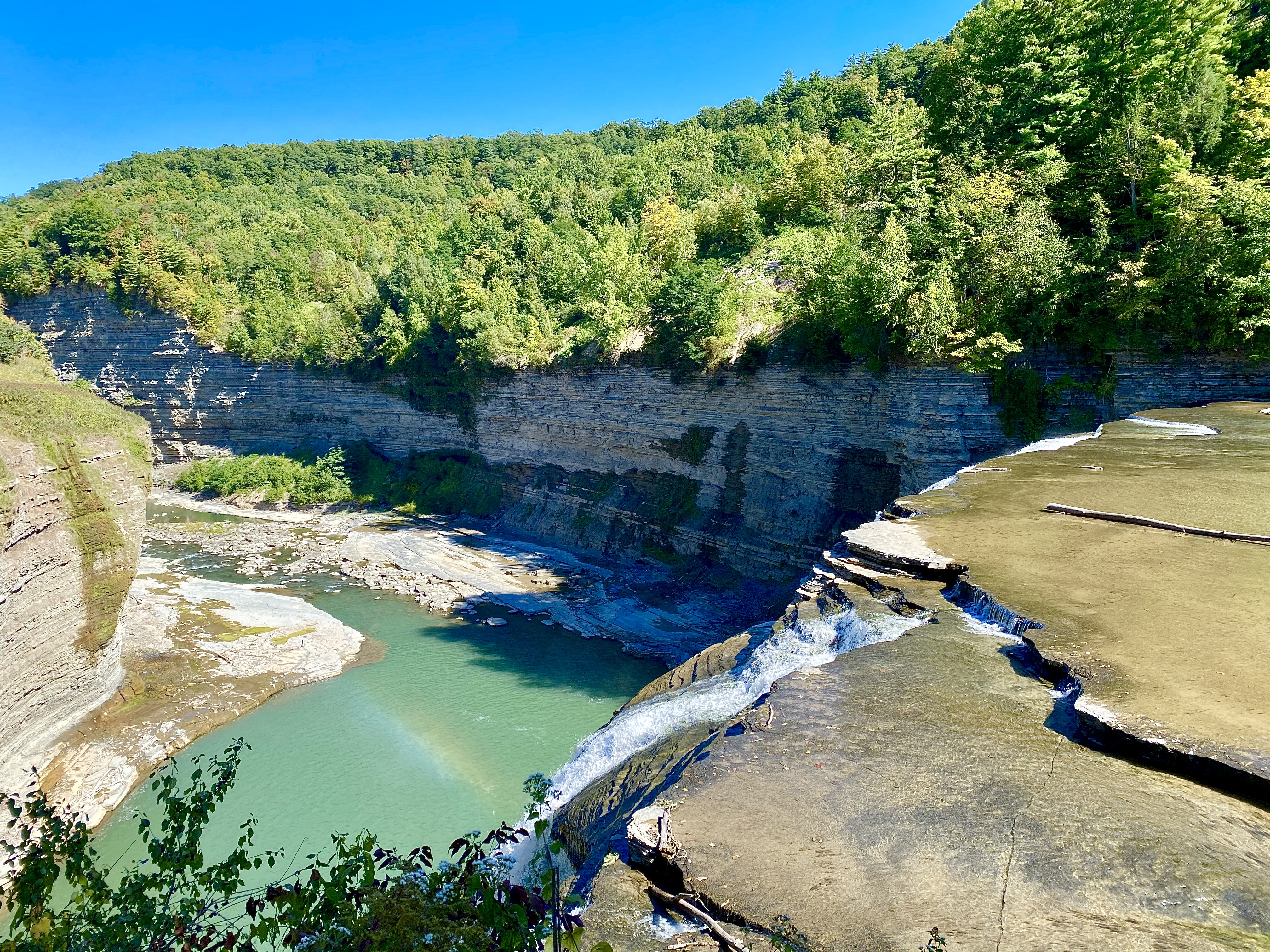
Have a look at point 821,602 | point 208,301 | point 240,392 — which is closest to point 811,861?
point 821,602

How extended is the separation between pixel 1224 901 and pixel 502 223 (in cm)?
4837

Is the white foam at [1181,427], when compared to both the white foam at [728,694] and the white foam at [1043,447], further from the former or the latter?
the white foam at [728,694]

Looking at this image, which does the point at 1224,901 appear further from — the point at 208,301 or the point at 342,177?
the point at 342,177

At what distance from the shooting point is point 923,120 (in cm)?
2861

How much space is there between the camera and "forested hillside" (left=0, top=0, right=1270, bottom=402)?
18.1 m

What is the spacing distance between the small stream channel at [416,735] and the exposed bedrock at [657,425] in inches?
293

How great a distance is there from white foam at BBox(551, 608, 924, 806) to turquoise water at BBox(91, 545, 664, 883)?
6.81 metres

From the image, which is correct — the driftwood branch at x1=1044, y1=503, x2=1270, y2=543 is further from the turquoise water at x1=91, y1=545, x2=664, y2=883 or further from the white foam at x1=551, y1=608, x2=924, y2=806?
the turquoise water at x1=91, y1=545, x2=664, y2=883

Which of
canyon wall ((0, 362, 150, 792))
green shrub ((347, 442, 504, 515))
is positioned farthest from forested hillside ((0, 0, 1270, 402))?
canyon wall ((0, 362, 150, 792))

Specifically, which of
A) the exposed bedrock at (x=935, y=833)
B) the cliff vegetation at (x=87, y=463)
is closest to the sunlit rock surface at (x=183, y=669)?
the cliff vegetation at (x=87, y=463)

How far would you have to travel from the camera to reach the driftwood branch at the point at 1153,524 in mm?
8992

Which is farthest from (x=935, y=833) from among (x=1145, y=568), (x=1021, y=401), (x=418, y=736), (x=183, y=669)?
(x=183, y=669)

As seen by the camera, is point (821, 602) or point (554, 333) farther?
point (554, 333)

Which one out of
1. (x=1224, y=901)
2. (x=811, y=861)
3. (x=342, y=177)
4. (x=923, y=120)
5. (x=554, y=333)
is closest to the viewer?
(x=1224, y=901)
